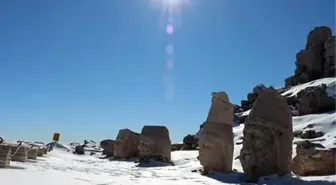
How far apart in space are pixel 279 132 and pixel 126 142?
1404 centimetres

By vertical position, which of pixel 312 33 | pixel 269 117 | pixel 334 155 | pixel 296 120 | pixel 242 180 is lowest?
pixel 242 180

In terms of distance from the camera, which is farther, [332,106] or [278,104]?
[332,106]

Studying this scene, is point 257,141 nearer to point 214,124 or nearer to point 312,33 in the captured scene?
point 214,124

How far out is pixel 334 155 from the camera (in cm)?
932

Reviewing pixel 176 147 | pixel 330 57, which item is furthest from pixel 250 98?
pixel 176 147

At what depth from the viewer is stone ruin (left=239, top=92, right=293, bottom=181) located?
8.85m

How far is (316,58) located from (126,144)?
27.0m

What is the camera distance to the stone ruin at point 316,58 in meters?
36.2

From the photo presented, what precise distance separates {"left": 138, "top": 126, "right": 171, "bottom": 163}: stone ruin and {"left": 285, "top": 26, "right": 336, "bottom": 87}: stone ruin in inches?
985

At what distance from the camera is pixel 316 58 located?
38.2m

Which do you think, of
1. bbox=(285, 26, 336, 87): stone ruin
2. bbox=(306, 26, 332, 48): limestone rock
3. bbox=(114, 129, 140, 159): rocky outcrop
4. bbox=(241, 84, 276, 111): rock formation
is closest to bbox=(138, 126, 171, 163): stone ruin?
bbox=(114, 129, 140, 159): rocky outcrop

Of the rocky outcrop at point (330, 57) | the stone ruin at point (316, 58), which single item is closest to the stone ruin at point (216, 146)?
the rocky outcrop at point (330, 57)

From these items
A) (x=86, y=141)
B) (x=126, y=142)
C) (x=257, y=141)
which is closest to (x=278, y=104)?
(x=257, y=141)

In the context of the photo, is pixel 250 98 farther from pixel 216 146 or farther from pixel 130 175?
pixel 130 175
